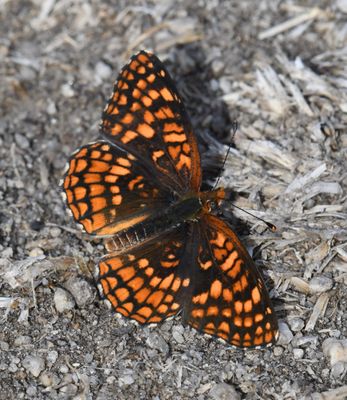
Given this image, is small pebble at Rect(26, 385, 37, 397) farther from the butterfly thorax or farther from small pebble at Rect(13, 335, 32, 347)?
the butterfly thorax

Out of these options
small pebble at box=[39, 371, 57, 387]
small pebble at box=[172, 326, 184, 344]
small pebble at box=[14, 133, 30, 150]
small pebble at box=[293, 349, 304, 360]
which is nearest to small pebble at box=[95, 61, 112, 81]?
small pebble at box=[14, 133, 30, 150]

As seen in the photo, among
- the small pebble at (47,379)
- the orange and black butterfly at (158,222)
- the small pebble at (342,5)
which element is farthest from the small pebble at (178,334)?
the small pebble at (342,5)

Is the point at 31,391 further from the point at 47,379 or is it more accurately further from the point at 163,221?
the point at 163,221

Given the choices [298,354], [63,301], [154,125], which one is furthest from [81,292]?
[298,354]

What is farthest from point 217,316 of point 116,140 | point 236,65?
point 236,65

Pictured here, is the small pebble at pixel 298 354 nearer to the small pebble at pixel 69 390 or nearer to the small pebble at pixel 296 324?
the small pebble at pixel 296 324

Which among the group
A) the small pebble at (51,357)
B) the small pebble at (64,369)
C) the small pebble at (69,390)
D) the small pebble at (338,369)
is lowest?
the small pebble at (338,369)

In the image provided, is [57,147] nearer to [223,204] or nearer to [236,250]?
[223,204]
